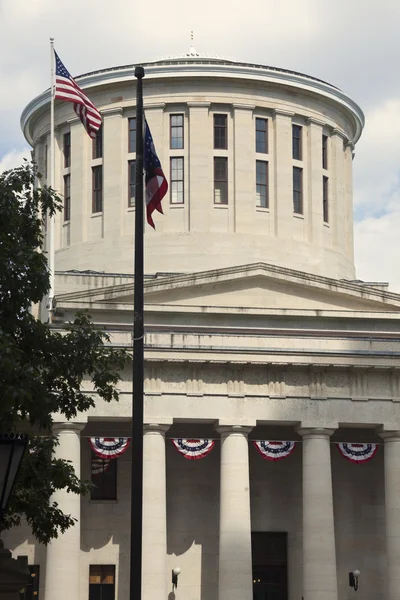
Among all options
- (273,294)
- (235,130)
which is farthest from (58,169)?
(273,294)

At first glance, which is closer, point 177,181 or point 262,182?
point 177,181

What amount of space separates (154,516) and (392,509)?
8.75 meters

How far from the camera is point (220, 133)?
6388cm

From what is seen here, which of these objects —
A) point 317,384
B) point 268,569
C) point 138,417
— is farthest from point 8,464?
point 268,569

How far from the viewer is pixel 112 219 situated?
206ft

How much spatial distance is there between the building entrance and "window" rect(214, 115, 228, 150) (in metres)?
20.3

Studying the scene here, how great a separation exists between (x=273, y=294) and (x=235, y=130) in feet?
36.8

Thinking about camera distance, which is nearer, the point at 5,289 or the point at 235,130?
the point at 5,289

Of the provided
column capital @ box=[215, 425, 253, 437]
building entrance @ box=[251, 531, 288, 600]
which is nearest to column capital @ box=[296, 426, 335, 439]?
column capital @ box=[215, 425, 253, 437]

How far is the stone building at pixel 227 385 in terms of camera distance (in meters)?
47.8

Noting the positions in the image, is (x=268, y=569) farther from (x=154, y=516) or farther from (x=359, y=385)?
(x=359, y=385)

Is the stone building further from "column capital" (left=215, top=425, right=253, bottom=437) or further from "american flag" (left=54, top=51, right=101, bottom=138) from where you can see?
"american flag" (left=54, top=51, right=101, bottom=138)

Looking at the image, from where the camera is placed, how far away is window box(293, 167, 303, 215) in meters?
64.6

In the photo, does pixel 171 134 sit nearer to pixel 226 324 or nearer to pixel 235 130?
pixel 235 130
